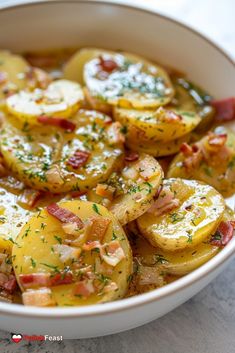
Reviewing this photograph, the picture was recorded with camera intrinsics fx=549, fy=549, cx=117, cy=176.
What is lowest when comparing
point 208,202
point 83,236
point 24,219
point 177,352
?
point 177,352

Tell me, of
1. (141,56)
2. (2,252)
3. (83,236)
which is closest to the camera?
(83,236)

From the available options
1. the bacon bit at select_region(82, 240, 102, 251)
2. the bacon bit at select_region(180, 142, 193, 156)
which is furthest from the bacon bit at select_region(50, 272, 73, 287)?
the bacon bit at select_region(180, 142, 193, 156)

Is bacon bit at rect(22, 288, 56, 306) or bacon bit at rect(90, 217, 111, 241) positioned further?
bacon bit at rect(90, 217, 111, 241)

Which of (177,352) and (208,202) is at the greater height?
(208,202)

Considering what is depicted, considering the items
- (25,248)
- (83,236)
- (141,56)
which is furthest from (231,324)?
(141,56)

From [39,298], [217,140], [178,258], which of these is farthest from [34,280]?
[217,140]

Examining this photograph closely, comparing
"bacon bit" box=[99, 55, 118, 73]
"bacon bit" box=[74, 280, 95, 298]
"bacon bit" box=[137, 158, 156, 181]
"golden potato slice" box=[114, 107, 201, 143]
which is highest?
"golden potato slice" box=[114, 107, 201, 143]

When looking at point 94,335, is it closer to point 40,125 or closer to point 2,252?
point 2,252

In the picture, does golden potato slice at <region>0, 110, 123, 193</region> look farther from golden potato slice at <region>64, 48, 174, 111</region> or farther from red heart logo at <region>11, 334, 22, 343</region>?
red heart logo at <region>11, 334, 22, 343</region>
